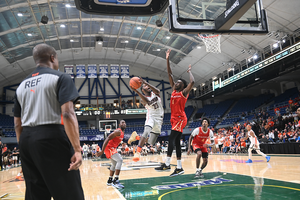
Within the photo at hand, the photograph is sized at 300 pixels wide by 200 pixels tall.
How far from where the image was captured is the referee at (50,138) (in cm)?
182

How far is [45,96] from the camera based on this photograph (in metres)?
1.94

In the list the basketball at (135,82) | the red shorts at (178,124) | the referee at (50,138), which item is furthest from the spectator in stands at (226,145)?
the referee at (50,138)

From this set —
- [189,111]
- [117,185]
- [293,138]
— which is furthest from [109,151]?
[189,111]

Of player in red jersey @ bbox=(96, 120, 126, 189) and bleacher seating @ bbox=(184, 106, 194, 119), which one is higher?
bleacher seating @ bbox=(184, 106, 194, 119)

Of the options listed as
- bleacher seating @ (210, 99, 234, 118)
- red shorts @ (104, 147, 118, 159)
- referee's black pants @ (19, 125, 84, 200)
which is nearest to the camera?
referee's black pants @ (19, 125, 84, 200)

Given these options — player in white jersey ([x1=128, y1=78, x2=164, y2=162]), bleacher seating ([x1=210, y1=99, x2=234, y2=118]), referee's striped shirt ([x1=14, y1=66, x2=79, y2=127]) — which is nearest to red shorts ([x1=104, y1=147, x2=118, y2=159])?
player in white jersey ([x1=128, y1=78, x2=164, y2=162])

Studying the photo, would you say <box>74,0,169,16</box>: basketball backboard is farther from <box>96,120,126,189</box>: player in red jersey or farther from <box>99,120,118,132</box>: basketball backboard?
<box>99,120,118,132</box>: basketball backboard

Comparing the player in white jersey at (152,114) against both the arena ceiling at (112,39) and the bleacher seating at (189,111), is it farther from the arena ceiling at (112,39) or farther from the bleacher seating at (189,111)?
the bleacher seating at (189,111)

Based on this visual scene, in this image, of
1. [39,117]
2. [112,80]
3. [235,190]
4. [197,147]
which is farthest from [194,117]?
[39,117]

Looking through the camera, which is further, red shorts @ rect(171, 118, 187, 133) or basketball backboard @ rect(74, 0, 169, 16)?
red shorts @ rect(171, 118, 187, 133)

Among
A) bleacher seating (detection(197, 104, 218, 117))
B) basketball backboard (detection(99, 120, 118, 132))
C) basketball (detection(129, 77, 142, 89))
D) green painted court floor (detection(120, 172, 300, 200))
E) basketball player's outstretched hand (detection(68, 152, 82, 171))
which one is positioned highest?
bleacher seating (detection(197, 104, 218, 117))

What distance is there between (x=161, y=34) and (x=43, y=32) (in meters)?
10.9

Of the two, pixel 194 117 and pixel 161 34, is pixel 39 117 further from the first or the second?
pixel 194 117

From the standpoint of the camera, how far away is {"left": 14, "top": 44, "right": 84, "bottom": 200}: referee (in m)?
1.82
